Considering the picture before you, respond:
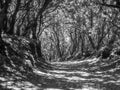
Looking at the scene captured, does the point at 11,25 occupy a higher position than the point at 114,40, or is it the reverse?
the point at 11,25

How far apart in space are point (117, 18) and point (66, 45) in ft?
114

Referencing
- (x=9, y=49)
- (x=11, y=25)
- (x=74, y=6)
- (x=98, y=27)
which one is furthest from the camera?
(x=98, y=27)

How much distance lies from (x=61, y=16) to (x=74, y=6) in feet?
28.6

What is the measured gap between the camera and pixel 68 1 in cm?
2261

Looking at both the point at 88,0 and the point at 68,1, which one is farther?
the point at 68,1

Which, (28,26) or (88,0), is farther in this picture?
(28,26)

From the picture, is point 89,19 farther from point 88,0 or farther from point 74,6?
point 88,0

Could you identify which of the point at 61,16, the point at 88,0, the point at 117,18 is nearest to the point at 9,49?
the point at 88,0

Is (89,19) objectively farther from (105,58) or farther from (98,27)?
(105,58)

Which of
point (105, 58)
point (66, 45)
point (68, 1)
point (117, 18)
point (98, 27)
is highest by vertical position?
point (68, 1)

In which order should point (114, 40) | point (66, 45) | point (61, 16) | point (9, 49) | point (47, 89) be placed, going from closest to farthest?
point (47, 89) < point (9, 49) < point (114, 40) < point (61, 16) < point (66, 45)

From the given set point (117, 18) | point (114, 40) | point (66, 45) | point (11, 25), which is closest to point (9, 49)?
point (11, 25)

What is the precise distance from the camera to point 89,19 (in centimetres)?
3052

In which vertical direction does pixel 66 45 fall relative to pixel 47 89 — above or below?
below
